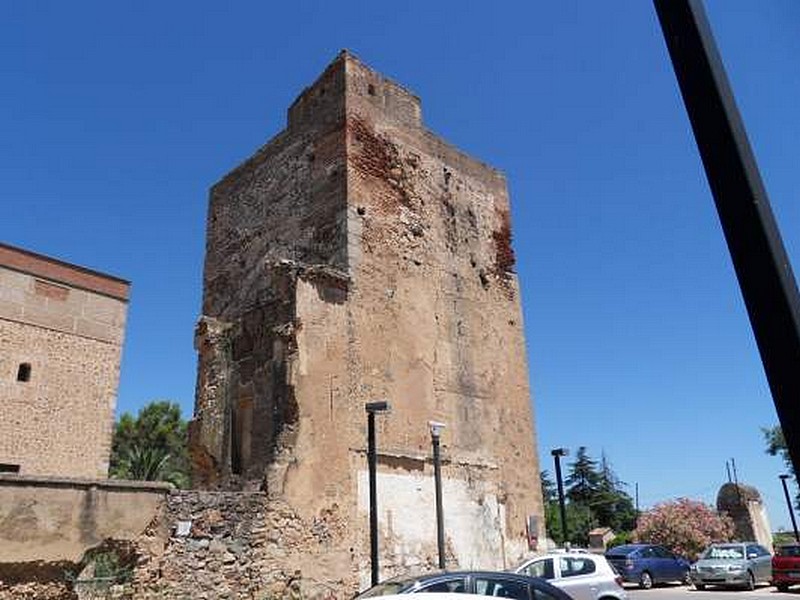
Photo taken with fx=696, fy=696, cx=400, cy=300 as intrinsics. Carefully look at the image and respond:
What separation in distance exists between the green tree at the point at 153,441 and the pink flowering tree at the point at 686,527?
2435 cm

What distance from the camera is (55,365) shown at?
982 inches

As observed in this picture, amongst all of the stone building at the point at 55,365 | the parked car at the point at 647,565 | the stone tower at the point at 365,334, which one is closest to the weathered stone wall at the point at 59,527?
the stone tower at the point at 365,334

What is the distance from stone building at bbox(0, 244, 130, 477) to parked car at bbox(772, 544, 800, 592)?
2173 cm

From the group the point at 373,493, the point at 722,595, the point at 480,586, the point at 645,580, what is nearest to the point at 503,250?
the point at 373,493

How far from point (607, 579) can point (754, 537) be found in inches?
844

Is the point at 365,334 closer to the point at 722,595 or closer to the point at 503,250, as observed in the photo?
the point at 503,250

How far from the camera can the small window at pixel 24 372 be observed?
78.1 ft

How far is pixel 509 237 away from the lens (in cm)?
2058

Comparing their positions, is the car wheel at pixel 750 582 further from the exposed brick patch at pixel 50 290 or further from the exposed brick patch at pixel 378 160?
the exposed brick patch at pixel 50 290

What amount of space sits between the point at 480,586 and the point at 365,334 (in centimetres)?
772

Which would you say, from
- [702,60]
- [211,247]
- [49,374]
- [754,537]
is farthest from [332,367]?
[754,537]

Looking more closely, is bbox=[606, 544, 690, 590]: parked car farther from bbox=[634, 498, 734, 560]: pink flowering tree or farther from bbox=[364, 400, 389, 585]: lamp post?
bbox=[364, 400, 389, 585]: lamp post

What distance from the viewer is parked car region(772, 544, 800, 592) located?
18.5 meters

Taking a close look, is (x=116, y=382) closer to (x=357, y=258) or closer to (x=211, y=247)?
(x=211, y=247)
